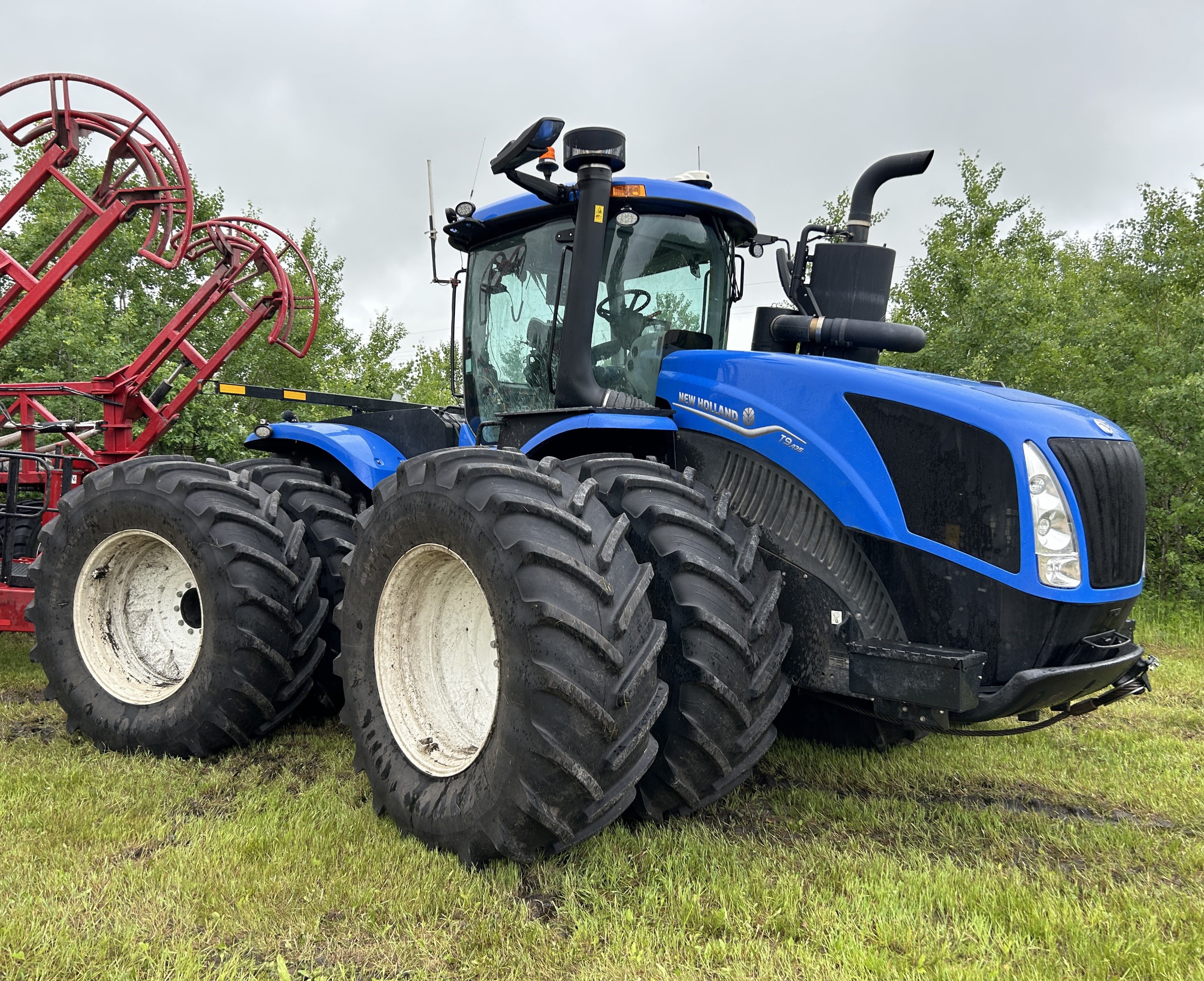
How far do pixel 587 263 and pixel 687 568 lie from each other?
4.66 ft

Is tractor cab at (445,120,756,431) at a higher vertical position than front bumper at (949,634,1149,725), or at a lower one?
higher

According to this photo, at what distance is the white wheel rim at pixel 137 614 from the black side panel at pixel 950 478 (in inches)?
123

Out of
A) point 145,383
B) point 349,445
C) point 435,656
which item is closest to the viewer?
point 435,656

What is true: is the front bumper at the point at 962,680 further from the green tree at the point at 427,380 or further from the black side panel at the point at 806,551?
the green tree at the point at 427,380

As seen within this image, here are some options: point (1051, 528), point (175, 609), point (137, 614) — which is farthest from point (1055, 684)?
point (137, 614)

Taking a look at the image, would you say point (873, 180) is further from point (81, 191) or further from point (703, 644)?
point (81, 191)

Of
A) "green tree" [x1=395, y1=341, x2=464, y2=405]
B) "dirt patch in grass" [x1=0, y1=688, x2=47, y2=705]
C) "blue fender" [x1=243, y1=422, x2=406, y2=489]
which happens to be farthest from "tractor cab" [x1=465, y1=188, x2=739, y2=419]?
"green tree" [x1=395, y1=341, x2=464, y2=405]

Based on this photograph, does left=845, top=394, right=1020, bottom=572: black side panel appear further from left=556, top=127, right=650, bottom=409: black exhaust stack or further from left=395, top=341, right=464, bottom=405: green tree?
left=395, top=341, right=464, bottom=405: green tree

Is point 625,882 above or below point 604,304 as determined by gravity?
below

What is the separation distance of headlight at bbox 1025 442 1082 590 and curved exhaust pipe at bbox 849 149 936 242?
1.71 meters

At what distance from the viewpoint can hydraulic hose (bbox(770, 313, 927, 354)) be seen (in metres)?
3.69

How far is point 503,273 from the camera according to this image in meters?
4.48

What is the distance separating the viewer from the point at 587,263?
3.63m

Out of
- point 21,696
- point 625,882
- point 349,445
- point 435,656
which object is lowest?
point 21,696
